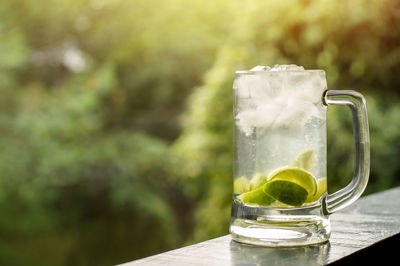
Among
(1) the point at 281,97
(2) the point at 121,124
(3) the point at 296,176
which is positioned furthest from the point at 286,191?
(2) the point at 121,124

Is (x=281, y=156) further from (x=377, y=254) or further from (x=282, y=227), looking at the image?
(x=377, y=254)

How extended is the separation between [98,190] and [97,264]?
124 cm

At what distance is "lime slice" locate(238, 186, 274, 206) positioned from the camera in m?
0.84

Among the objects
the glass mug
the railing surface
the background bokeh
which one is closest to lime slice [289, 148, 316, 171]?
the glass mug

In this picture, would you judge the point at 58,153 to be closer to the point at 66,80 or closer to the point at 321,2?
the point at 66,80

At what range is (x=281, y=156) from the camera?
2.78 ft

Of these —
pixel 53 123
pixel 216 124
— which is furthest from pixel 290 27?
pixel 53 123

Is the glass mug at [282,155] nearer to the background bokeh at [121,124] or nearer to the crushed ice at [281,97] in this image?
the crushed ice at [281,97]

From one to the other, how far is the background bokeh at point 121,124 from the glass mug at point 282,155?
5328 mm

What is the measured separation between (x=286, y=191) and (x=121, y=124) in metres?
9.73

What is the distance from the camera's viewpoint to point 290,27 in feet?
19.4

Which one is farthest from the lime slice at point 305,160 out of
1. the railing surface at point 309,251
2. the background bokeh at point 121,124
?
the background bokeh at point 121,124

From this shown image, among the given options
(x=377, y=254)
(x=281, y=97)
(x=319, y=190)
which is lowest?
(x=377, y=254)

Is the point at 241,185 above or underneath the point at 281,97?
underneath
